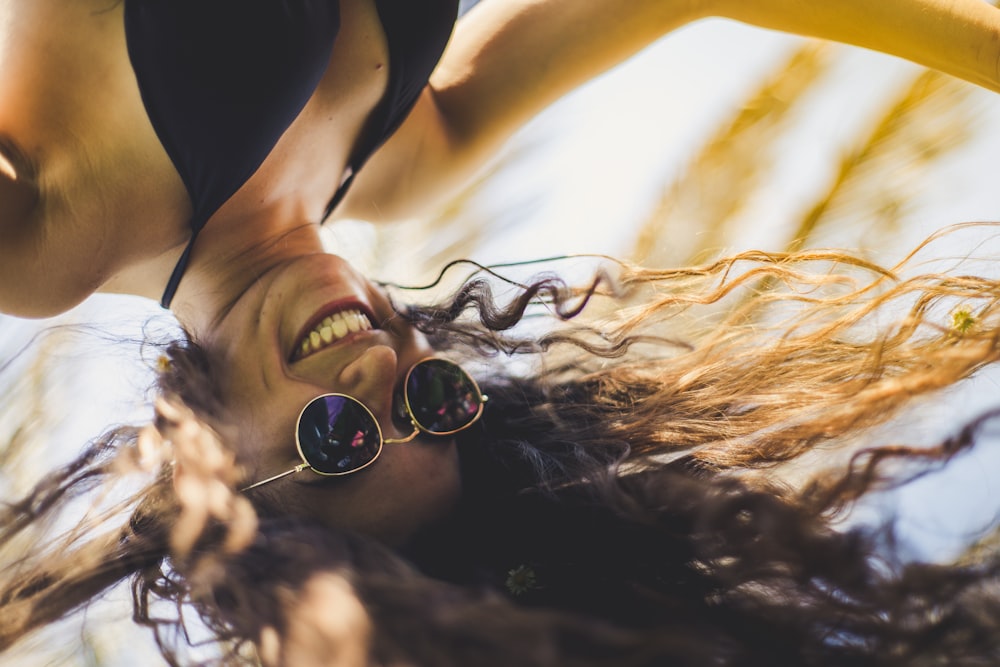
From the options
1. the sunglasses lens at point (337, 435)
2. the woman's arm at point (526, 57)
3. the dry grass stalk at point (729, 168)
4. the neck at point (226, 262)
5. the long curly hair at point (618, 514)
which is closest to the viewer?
Answer: the long curly hair at point (618, 514)

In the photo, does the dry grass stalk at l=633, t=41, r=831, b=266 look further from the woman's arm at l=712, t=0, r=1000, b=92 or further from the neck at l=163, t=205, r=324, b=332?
the neck at l=163, t=205, r=324, b=332

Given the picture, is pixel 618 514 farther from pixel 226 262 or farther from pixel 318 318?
pixel 226 262

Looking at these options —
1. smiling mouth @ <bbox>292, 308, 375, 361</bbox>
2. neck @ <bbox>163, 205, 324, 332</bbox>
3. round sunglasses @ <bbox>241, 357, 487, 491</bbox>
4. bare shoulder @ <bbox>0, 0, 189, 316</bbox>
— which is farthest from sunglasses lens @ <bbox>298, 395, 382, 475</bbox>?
bare shoulder @ <bbox>0, 0, 189, 316</bbox>

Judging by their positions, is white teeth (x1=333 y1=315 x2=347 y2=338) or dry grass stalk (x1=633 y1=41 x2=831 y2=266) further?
dry grass stalk (x1=633 y1=41 x2=831 y2=266)

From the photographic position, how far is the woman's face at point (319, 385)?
1.25 meters

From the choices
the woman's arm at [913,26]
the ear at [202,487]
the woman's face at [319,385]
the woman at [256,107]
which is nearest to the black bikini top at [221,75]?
the woman at [256,107]

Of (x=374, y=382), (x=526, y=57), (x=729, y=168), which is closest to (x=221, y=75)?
(x=374, y=382)

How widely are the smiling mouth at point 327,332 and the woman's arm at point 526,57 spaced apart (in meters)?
0.38

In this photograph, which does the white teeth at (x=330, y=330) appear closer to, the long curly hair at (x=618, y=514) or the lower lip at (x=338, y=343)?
the lower lip at (x=338, y=343)

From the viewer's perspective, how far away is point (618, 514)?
127cm

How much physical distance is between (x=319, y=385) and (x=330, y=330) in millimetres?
90

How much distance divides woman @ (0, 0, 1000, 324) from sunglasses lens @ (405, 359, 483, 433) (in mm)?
306

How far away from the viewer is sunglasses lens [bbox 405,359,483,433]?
4.32 ft

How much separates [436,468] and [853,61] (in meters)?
1.52
